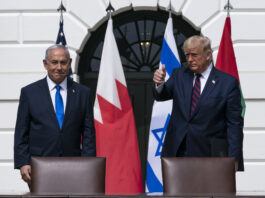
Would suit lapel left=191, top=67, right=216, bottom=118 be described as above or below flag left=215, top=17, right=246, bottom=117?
below

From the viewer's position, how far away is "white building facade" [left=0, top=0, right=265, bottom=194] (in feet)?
22.1

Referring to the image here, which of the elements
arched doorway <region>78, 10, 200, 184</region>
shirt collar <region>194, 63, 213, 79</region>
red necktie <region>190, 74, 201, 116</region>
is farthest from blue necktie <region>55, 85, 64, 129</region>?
arched doorway <region>78, 10, 200, 184</region>

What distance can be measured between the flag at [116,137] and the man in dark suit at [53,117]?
1.61m

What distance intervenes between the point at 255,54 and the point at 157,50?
4.01 feet

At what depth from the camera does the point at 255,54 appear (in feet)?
22.4

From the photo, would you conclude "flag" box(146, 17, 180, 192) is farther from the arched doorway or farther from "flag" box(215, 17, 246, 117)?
the arched doorway

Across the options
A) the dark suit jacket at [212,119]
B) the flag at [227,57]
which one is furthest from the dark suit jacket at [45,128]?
the flag at [227,57]

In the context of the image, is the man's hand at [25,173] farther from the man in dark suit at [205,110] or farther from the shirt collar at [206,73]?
the shirt collar at [206,73]

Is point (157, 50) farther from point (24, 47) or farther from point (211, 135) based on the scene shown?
point (211, 135)

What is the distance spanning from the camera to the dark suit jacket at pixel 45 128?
13.7 feet

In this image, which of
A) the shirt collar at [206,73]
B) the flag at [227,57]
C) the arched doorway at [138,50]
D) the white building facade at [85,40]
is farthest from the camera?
the arched doorway at [138,50]

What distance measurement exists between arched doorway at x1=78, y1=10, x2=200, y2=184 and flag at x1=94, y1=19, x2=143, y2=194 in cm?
110

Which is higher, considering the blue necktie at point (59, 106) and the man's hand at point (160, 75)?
the man's hand at point (160, 75)

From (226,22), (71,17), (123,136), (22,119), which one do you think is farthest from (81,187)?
(71,17)
